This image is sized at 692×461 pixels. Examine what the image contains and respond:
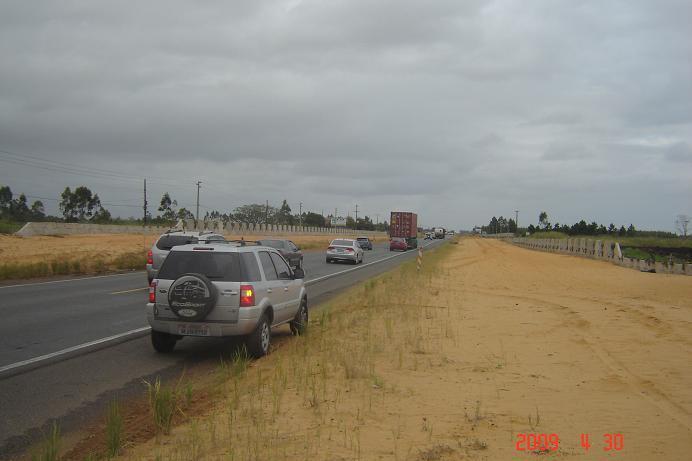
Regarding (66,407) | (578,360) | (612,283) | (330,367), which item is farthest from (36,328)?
(612,283)

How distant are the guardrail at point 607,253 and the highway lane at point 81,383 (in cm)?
2976

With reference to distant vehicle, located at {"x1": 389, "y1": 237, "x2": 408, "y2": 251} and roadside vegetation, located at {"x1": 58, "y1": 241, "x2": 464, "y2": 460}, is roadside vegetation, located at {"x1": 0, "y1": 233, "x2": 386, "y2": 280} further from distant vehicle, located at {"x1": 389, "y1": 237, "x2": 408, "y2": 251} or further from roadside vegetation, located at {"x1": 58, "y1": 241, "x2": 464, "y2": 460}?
distant vehicle, located at {"x1": 389, "y1": 237, "x2": 408, "y2": 251}

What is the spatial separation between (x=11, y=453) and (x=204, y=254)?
447cm

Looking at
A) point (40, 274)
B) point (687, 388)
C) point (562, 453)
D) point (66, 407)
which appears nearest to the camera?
point (562, 453)

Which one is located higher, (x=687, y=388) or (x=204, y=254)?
(x=204, y=254)

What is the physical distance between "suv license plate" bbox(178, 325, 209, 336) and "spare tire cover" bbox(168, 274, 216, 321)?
15cm

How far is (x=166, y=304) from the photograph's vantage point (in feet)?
30.0

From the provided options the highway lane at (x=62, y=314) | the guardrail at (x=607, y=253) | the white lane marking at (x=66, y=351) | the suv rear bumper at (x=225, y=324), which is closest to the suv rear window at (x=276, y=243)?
the highway lane at (x=62, y=314)

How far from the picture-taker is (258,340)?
928cm

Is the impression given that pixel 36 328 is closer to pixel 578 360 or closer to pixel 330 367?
pixel 330 367

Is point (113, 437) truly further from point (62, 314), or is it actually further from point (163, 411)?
point (62, 314)

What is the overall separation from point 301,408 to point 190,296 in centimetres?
318

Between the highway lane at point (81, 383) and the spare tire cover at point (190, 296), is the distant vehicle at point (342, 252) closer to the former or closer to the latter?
the highway lane at point (81, 383)

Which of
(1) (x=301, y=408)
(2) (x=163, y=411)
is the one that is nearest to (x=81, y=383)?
(2) (x=163, y=411)
